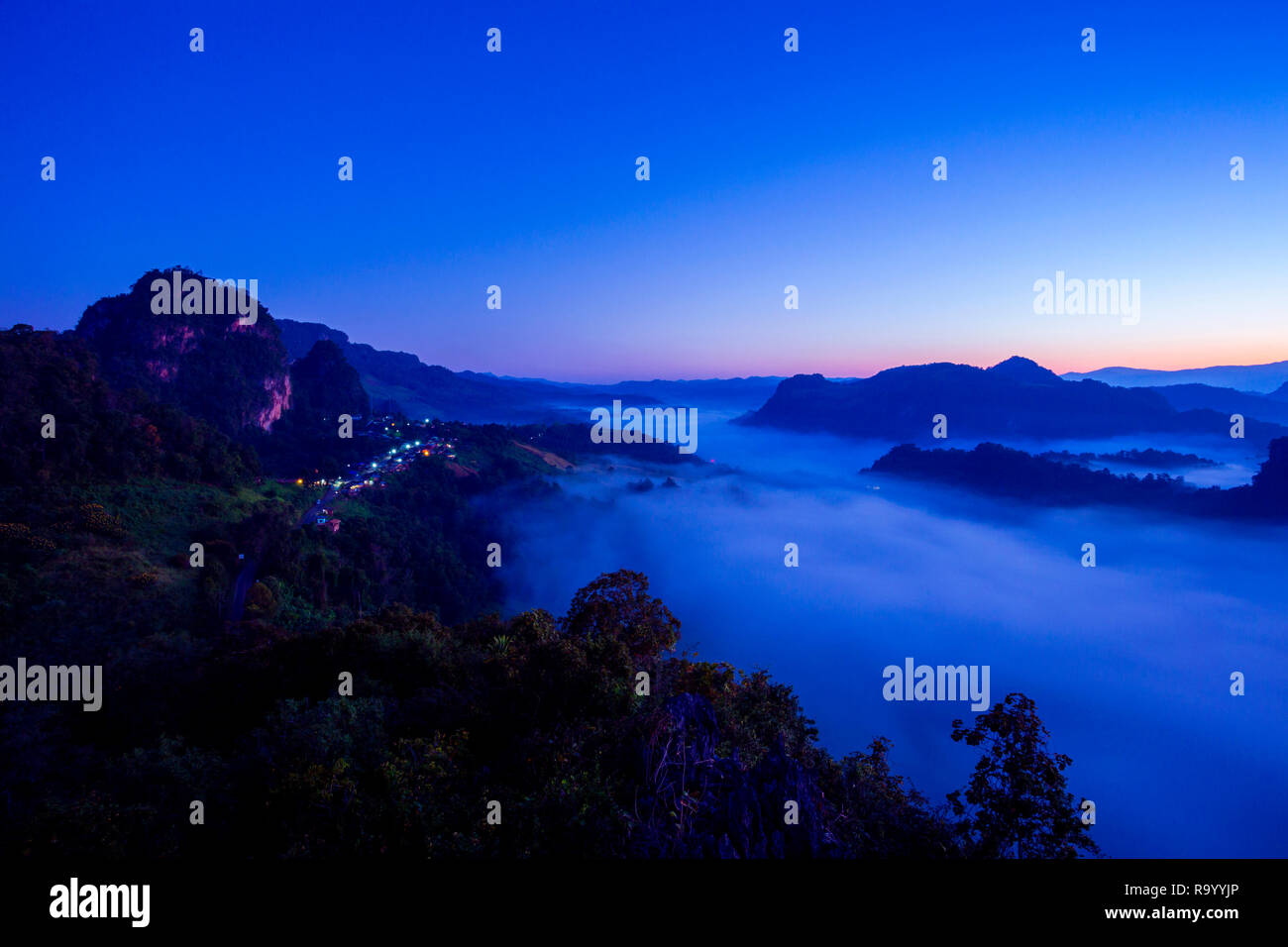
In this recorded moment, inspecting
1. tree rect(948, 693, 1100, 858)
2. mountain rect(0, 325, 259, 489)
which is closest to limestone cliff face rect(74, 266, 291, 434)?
mountain rect(0, 325, 259, 489)

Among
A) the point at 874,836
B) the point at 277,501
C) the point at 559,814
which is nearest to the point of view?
the point at 559,814

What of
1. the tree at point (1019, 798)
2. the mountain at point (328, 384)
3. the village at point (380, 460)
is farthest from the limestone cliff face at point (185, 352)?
the tree at point (1019, 798)

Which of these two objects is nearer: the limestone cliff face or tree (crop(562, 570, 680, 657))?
tree (crop(562, 570, 680, 657))

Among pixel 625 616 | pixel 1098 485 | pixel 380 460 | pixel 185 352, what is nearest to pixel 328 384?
pixel 185 352

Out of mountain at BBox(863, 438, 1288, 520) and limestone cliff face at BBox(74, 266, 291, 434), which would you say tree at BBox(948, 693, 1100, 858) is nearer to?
limestone cliff face at BBox(74, 266, 291, 434)

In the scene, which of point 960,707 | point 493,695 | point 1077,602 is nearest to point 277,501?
point 493,695
